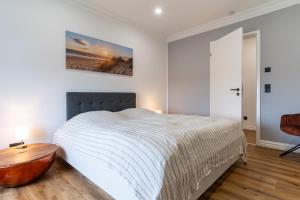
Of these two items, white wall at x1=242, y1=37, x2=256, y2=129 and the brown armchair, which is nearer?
the brown armchair

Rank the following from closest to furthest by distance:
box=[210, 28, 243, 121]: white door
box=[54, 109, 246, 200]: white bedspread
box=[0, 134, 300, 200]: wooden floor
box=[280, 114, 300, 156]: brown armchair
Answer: box=[54, 109, 246, 200]: white bedspread → box=[0, 134, 300, 200]: wooden floor → box=[280, 114, 300, 156]: brown armchair → box=[210, 28, 243, 121]: white door

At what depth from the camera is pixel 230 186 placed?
5.83 ft

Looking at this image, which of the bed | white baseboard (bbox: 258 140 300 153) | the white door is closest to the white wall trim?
the white door

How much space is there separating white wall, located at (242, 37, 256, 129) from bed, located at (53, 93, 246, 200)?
2917 mm

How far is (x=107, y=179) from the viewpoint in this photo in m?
1.52

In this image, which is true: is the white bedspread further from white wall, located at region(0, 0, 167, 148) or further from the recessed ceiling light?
the recessed ceiling light

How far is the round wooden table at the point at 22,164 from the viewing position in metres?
1.63

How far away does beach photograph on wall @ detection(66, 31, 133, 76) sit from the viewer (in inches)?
106

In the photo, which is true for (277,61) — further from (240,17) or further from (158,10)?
(158,10)

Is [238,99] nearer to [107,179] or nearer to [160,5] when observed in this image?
[160,5]

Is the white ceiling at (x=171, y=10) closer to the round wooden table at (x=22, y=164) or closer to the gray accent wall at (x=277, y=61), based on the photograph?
the gray accent wall at (x=277, y=61)

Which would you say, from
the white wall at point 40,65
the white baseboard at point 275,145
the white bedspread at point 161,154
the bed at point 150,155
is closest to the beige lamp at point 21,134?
the white wall at point 40,65

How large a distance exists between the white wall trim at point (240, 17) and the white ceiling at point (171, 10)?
0.11 m

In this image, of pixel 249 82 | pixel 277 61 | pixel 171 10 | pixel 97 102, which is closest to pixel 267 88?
pixel 277 61
